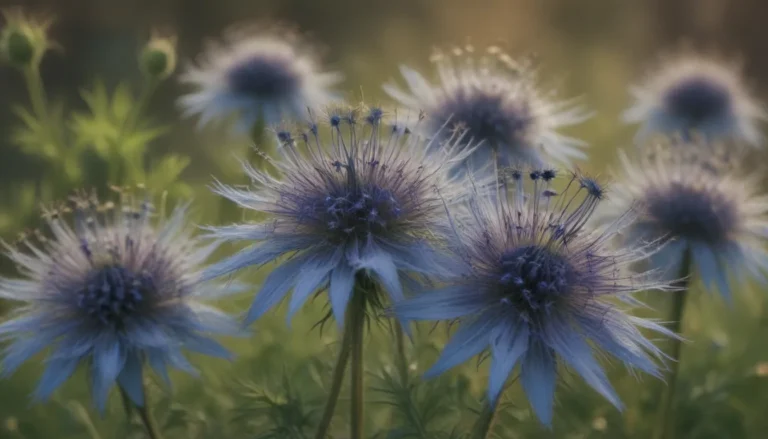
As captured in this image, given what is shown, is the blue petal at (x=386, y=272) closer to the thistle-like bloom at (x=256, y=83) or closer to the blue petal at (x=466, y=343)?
the blue petal at (x=466, y=343)

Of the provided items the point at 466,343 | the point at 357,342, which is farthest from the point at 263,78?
the point at 466,343

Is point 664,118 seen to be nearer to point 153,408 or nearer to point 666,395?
point 666,395

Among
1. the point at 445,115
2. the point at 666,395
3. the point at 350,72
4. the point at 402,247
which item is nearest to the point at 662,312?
the point at 666,395

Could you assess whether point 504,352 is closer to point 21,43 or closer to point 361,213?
point 361,213

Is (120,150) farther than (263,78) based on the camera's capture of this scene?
No

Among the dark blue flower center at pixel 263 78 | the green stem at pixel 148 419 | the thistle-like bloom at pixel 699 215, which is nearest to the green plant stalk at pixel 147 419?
the green stem at pixel 148 419

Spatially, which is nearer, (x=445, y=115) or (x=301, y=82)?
(x=445, y=115)

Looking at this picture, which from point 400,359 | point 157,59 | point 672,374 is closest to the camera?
point 400,359
